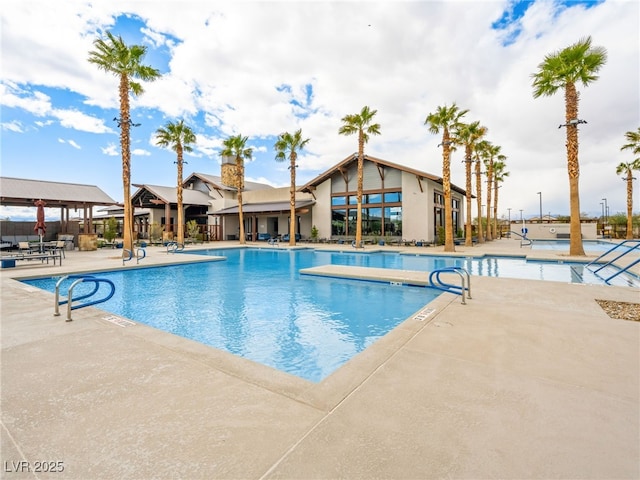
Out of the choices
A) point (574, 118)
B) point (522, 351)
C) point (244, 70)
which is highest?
point (244, 70)

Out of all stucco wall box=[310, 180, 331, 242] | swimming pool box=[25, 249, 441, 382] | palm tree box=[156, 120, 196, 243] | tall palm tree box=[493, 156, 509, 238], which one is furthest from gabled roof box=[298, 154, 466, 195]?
swimming pool box=[25, 249, 441, 382]

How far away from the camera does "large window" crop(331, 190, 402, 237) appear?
2386cm

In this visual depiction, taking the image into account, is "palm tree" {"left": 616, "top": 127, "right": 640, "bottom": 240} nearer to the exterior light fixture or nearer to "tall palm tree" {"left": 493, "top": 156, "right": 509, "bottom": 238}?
"tall palm tree" {"left": 493, "top": 156, "right": 509, "bottom": 238}

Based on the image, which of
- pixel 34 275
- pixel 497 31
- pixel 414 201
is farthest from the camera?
pixel 414 201

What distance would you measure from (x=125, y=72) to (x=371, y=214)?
18360 mm

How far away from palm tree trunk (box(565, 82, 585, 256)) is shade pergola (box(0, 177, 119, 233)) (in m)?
26.6

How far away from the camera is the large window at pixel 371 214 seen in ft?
78.3

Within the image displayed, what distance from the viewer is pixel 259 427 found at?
2.16 m

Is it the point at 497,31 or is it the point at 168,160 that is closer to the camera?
the point at 497,31

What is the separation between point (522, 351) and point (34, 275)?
13.3 m

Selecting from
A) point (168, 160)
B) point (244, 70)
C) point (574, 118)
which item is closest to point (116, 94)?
point (244, 70)

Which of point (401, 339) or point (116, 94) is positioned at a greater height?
point (116, 94)

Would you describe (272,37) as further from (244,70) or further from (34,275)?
(34,275)

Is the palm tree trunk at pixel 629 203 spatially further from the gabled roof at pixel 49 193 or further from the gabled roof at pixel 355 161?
the gabled roof at pixel 49 193
